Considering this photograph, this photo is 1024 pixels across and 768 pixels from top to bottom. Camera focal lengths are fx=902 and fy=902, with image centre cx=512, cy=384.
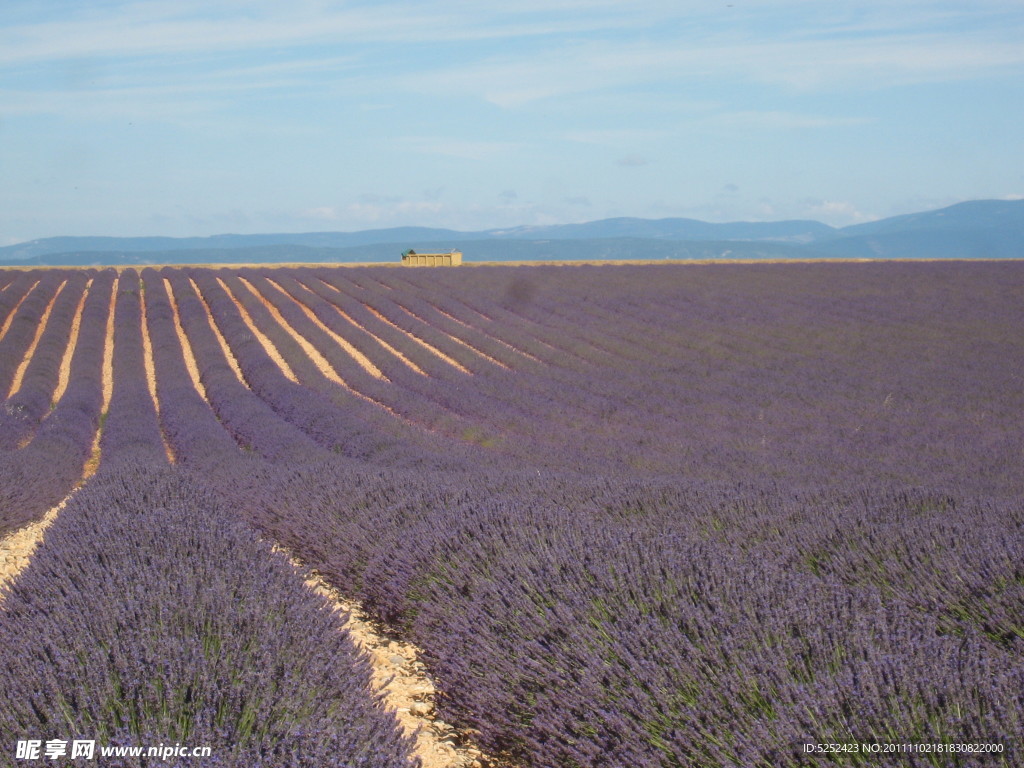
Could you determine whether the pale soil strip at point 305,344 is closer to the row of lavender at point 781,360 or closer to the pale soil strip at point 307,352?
the pale soil strip at point 307,352

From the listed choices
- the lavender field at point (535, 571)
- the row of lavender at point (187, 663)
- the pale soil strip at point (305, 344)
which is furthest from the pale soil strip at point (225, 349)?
the row of lavender at point (187, 663)

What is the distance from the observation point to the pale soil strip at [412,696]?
2918 millimetres

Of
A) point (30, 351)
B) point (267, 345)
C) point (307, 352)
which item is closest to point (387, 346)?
point (307, 352)

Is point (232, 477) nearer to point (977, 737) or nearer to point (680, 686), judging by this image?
point (680, 686)

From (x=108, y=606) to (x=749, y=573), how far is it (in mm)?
2041

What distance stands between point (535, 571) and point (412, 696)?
0.67 m

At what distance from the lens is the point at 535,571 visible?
3338mm

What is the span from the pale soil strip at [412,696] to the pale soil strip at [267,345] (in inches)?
400

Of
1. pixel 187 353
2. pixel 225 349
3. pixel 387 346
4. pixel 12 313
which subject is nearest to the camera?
pixel 387 346

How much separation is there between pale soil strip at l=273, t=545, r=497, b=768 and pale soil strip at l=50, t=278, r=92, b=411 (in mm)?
10350

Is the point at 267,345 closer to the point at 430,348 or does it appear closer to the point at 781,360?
the point at 430,348

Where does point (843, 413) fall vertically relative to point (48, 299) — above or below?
below

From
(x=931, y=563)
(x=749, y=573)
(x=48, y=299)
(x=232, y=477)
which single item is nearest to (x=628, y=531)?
(x=749, y=573)

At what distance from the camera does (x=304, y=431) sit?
33.4ft
